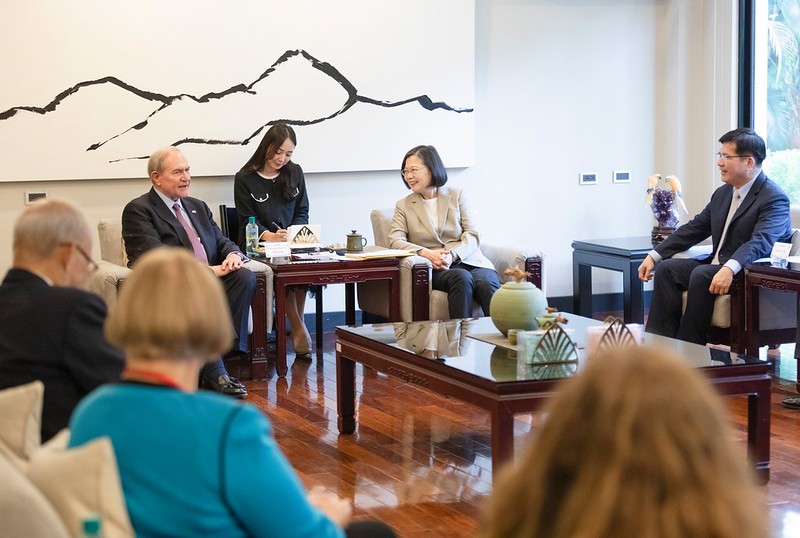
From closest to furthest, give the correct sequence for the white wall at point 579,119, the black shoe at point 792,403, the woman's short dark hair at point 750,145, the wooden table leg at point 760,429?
the wooden table leg at point 760,429 < the black shoe at point 792,403 < the woman's short dark hair at point 750,145 < the white wall at point 579,119

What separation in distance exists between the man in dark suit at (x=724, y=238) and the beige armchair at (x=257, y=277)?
2.06 meters

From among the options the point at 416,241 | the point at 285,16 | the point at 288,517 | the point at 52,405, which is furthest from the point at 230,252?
the point at 288,517

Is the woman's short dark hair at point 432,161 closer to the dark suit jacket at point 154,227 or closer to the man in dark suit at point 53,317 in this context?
the dark suit jacket at point 154,227

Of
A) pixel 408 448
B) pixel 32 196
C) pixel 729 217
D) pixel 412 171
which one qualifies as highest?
pixel 412 171

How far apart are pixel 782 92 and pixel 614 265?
5.43 ft

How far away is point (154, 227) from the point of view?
18.1 feet

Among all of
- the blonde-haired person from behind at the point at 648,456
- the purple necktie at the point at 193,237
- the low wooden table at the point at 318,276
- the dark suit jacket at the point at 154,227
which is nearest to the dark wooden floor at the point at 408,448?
the low wooden table at the point at 318,276

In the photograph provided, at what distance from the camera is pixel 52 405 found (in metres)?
2.46

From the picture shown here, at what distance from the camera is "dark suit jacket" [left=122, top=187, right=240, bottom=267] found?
5.46m

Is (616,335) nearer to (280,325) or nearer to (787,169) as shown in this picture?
(280,325)

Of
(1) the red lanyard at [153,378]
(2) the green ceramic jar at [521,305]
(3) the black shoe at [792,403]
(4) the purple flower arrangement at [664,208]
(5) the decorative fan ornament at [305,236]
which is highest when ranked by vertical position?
(4) the purple flower arrangement at [664,208]

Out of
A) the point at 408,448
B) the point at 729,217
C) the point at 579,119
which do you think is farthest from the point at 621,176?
the point at 408,448

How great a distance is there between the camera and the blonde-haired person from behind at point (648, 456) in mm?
1079

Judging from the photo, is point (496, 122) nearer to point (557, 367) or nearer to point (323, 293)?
point (323, 293)
